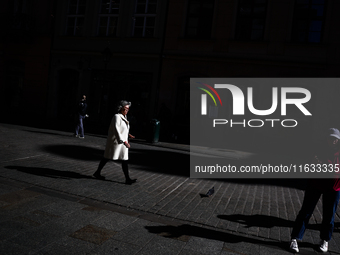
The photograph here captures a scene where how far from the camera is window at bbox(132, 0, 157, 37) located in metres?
17.7

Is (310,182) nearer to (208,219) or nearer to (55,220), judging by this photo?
(208,219)

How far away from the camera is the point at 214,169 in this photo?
9.04 m

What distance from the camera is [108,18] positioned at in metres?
18.8

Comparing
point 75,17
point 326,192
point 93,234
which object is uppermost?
point 75,17

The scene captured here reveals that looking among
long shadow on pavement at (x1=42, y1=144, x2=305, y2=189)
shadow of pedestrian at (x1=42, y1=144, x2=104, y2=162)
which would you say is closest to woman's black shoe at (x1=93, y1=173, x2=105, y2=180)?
long shadow on pavement at (x1=42, y1=144, x2=305, y2=189)

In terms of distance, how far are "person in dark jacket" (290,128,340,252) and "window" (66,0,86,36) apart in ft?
60.2

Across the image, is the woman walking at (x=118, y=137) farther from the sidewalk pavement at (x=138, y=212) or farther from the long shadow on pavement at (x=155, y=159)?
the long shadow on pavement at (x=155, y=159)

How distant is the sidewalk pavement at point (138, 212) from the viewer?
3.64m

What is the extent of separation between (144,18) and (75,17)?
16.1 ft

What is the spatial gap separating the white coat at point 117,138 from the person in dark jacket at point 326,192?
11.3ft

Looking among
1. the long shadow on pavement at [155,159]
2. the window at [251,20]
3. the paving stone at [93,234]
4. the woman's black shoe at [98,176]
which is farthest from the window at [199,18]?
the paving stone at [93,234]

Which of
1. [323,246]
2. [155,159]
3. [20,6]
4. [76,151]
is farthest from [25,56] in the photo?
[323,246]

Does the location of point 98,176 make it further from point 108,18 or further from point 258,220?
point 108,18

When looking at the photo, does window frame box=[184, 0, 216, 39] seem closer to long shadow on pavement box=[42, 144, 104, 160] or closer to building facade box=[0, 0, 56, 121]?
building facade box=[0, 0, 56, 121]
